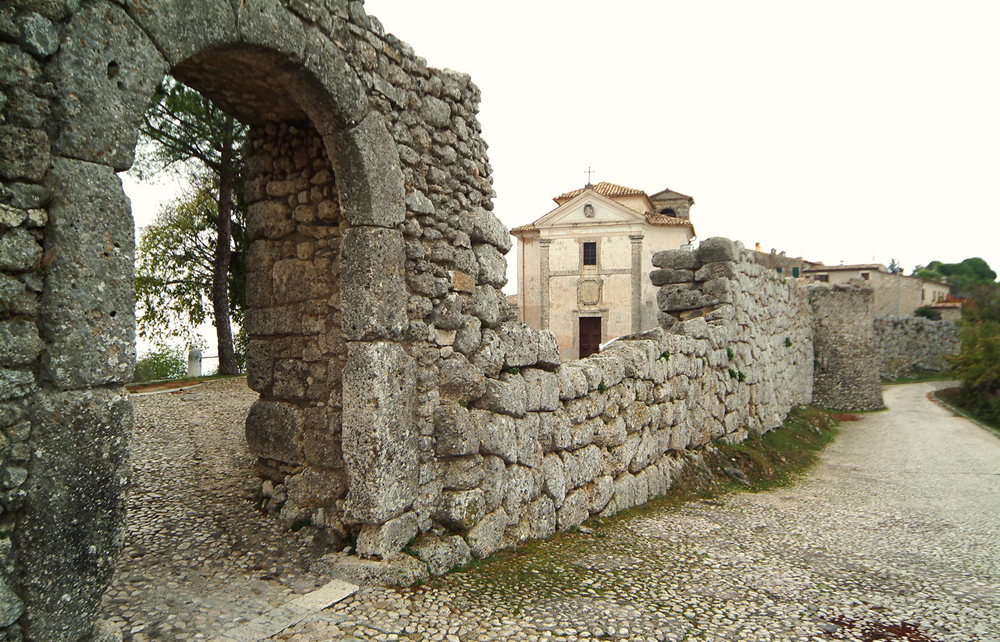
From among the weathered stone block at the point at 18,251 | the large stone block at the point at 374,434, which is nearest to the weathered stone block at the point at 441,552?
the large stone block at the point at 374,434

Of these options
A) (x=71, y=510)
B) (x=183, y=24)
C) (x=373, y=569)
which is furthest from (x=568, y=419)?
(x=183, y=24)

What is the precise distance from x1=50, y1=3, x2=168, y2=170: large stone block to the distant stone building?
87.1 feet

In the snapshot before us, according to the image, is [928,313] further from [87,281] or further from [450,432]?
[87,281]

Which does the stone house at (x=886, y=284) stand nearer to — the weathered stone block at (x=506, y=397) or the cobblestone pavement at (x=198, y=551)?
the weathered stone block at (x=506, y=397)

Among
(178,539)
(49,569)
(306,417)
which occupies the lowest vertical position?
(178,539)

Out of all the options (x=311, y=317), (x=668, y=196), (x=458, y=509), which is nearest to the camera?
(x=458, y=509)

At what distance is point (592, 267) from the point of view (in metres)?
30.4

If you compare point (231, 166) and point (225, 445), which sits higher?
point (231, 166)

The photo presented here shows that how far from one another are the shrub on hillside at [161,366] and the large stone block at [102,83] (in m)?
14.1

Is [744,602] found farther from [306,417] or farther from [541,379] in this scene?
[306,417]

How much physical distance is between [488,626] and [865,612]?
2612mm

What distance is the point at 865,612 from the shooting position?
16.1ft

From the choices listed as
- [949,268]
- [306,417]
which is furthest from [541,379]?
[949,268]

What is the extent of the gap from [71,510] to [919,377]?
3099 centimetres
